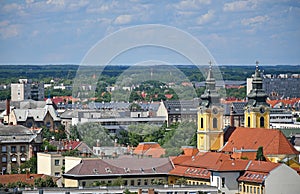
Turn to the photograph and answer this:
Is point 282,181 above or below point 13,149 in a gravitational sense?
below

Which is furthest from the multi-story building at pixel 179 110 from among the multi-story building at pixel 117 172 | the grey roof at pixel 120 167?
the multi-story building at pixel 117 172

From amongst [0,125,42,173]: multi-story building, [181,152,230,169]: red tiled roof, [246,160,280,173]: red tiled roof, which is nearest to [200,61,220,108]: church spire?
[181,152,230,169]: red tiled roof

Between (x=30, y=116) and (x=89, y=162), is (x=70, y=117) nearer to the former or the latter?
(x=30, y=116)

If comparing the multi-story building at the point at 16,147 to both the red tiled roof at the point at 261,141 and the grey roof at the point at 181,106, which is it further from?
the red tiled roof at the point at 261,141

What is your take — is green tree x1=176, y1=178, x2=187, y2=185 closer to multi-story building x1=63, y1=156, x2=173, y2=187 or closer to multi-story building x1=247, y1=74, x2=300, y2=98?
multi-story building x1=63, y1=156, x2=173, y2=187

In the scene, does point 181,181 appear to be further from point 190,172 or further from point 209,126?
point 209,126

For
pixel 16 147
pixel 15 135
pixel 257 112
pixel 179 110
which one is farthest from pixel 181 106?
pixel 257 112
